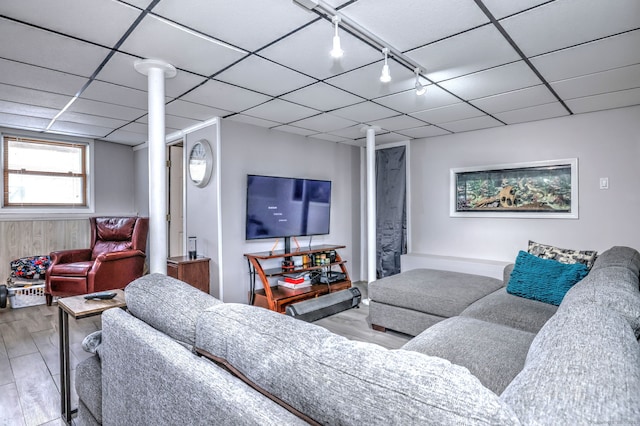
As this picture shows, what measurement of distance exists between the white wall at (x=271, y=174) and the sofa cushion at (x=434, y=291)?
1639mm

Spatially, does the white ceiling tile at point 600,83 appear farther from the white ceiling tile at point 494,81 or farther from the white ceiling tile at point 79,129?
the white ceiling tile at point 79,129

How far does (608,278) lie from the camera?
1.68 meters

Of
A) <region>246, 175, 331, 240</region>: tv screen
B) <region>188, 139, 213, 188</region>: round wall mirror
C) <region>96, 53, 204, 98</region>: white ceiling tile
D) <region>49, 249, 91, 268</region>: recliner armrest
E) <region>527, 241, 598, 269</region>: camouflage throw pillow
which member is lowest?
<region>49, 249, 91, 268</region>: recliner armrest

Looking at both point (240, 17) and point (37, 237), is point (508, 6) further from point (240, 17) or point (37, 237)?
point (37, 237)

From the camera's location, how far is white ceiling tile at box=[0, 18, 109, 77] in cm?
195

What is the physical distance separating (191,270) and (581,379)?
3469 millimetres

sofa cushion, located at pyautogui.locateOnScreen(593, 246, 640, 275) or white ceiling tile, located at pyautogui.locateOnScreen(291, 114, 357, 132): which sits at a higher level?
white ceiling tile, located at pyautogui.locateOnScreen(291, 114, 357, 132)

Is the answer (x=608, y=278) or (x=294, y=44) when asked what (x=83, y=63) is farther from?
(x=608, y=278)

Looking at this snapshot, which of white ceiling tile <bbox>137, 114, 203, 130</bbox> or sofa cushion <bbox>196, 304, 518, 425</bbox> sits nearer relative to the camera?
sofa cushion <bbox>196, 304, 518, 425</bbox>

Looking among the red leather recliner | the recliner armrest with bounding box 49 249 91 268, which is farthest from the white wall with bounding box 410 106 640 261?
the recliner armrest with bounding box 49 249 91 268

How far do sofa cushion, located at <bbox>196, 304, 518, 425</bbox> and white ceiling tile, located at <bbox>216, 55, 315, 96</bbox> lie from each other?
6.51 ft

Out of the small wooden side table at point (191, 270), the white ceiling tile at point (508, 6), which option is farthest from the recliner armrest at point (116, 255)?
the white ceiling tile at point (508, 6)

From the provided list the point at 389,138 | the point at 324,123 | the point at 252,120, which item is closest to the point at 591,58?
the point at 324,123

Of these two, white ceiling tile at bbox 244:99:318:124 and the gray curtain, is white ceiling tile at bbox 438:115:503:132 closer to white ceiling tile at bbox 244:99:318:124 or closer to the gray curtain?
the gray curtain
